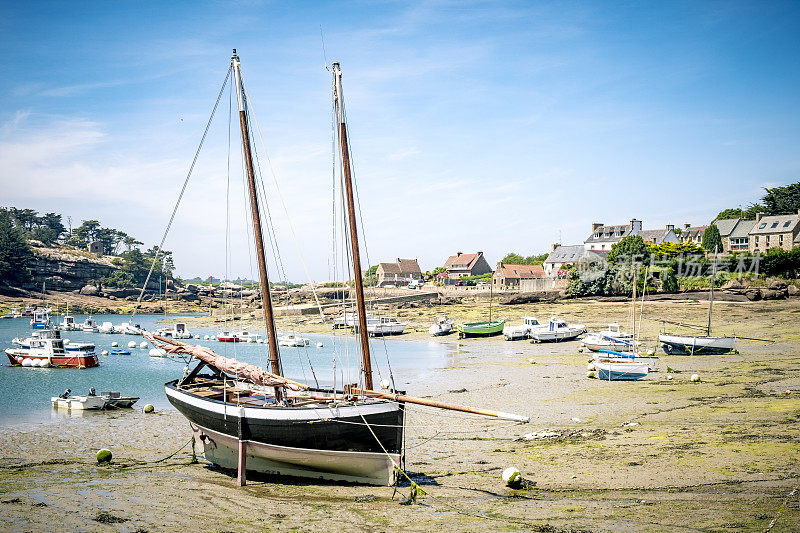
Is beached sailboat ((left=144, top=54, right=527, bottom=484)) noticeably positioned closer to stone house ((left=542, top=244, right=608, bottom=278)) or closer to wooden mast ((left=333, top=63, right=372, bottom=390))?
wooden mast ((left=333, top=63, right=372, bottom=390))

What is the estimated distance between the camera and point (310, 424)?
16.9 metres

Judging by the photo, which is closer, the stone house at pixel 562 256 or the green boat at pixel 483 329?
the green boat at pixel 483 329

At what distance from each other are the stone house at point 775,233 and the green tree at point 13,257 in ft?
524

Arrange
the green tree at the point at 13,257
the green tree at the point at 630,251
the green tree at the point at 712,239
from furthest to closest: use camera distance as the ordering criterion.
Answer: the green tree at the point at 13,257 → the green tree at the point at 712,239 → the green tree at the point at 630,251

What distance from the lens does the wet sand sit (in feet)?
45.3

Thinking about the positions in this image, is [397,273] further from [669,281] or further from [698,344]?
[698,344]

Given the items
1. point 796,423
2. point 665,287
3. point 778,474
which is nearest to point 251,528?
point 778,474

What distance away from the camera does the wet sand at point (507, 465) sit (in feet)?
45.3

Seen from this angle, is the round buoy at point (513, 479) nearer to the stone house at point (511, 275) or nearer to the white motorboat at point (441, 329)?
the white motorboat at point (441, 329)

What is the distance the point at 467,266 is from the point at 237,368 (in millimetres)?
125017

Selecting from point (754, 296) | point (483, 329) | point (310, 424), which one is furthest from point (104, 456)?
point (754, 296)

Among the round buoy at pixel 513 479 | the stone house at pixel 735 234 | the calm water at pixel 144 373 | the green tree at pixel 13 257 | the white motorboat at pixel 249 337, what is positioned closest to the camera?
the round buoy at pixel 513 479

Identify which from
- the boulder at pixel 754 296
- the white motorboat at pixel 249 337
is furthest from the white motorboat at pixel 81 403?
the boulder at pixel 754 296

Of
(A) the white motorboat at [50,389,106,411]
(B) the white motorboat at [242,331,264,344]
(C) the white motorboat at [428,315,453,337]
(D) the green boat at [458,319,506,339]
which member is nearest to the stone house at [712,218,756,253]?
(D) the green boat at [458,319,506,339]
